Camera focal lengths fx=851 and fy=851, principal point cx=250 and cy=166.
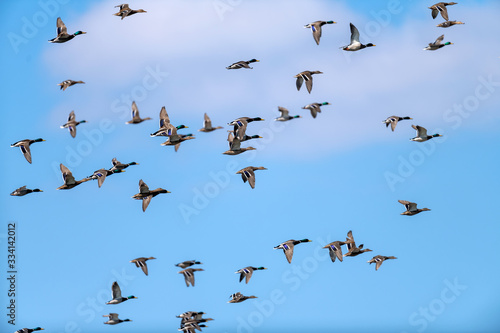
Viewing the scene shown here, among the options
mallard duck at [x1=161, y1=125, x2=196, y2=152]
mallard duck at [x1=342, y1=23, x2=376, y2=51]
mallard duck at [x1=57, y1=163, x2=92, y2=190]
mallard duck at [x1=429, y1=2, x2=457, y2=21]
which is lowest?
mallard duck at [x1=57, y1=163, x2=92, y2=190]

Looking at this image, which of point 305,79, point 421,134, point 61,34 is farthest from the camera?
point 421,134

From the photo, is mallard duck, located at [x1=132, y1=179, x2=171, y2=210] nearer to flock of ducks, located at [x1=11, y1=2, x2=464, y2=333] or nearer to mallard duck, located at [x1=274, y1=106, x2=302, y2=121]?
flock of ducks, located at [x1=11, y1=2, x2=464, y2=333]

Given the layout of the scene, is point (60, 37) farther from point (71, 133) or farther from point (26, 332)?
point (26, 332)

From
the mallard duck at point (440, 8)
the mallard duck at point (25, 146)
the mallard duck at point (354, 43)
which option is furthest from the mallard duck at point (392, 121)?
the mallard duck at point (25, 146)

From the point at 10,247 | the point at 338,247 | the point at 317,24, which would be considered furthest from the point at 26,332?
the point at 317,24

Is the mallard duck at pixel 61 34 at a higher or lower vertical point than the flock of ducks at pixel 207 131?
higher

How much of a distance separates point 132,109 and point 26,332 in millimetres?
18094

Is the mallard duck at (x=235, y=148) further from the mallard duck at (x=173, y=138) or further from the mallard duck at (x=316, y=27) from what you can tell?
the mallard duck at (x=316, y=27)

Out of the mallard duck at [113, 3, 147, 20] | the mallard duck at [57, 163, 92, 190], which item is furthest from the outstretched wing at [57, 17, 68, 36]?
the mallard duck at [57, 163, 92, 190]

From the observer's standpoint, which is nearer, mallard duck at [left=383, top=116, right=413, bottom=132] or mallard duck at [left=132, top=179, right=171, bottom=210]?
mallard duck at [left=132, top=179, right=171, bottom=210]

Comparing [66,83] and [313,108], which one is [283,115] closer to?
[313,108]

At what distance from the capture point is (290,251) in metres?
53.0

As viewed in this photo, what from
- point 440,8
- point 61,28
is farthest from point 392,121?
point 61,28

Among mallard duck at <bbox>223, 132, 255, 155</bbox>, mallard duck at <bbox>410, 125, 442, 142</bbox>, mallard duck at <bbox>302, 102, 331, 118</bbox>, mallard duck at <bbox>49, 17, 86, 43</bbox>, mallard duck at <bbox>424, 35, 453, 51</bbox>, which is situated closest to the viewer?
mallard duck at <bbox>49, 17, 86, 43</bbox>
